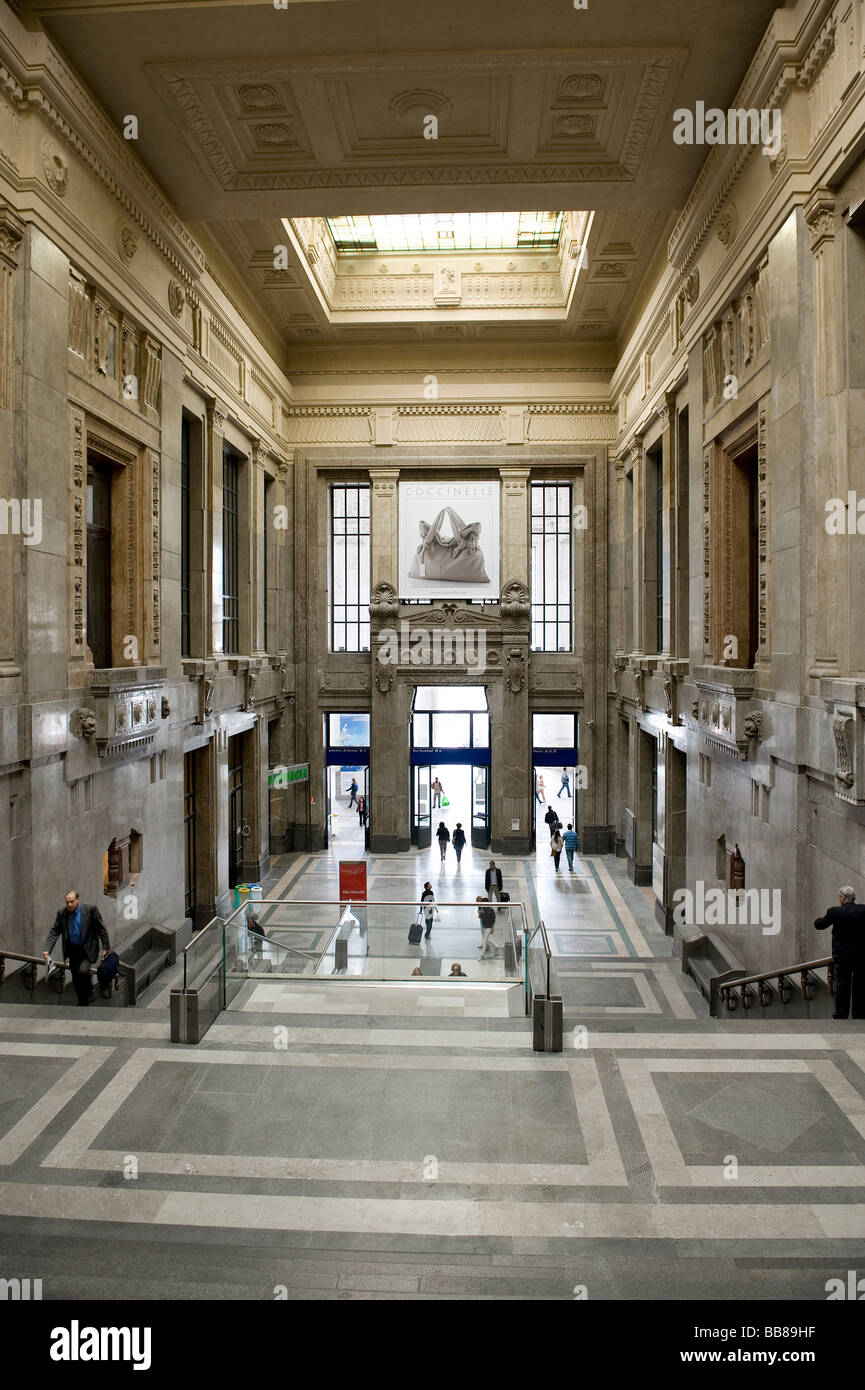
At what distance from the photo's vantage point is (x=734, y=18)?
9250 millimetres

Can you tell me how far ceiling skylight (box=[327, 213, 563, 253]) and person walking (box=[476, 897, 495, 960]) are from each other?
47.2 ft

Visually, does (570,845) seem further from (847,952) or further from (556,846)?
(847,952)

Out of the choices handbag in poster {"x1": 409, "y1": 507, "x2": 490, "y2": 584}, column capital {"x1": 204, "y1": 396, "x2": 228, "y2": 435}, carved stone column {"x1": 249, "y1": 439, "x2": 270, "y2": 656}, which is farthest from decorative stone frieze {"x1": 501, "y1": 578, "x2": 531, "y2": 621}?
column capital {"x1": 204, "y1": 396, "x2": 228, "y2": 435}

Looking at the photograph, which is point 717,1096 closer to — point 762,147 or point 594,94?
point 762,147

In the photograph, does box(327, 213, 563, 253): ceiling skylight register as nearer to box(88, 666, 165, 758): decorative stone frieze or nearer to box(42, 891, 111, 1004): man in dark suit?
box(88, 666, 165, 758): decorative stone frieze

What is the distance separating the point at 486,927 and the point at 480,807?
1314 centimetres

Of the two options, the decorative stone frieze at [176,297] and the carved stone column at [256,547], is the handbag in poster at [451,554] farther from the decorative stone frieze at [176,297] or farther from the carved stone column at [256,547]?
the decorative stone frieze at [176,297]

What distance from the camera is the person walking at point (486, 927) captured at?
28.5 feet

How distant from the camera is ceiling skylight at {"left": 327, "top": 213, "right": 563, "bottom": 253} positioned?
18094 millimetres

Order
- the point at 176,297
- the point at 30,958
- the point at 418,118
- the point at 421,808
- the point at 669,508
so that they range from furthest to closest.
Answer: the point at 421,808 < the point at 669,508 < the point at 176,297 < the point at 418,118 < the point at 30,958

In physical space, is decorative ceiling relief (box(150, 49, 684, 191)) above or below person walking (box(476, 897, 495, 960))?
above

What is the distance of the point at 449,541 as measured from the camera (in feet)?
70.3

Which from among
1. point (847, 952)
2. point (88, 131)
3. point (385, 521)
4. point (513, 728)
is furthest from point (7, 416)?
point (513, 728)

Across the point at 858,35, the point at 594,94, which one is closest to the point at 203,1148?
the point at 858,35
